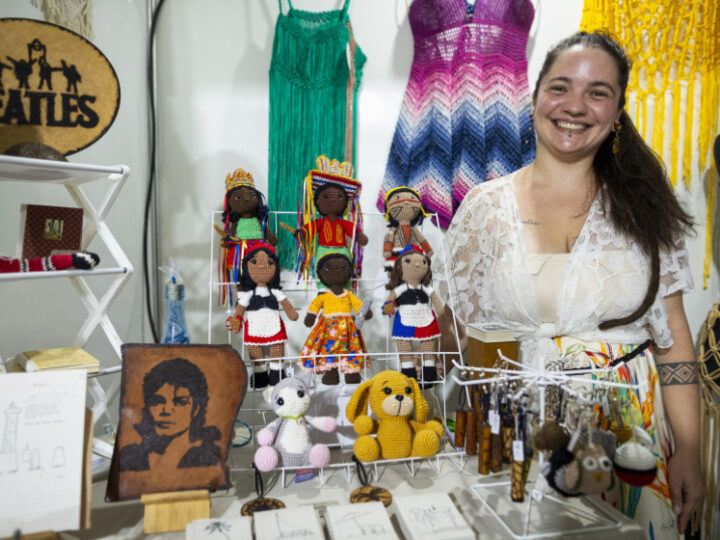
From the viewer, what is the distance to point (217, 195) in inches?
57.4

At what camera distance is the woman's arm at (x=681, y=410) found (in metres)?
0.92

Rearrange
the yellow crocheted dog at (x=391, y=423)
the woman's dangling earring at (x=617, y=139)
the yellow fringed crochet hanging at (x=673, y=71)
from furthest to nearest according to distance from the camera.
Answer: the yellow fringed crochet hanging at (x=673, y=71) < the woman's dangling earring at (x=617, y=139) < the yellow crocheted dog at (x=391, y=423)

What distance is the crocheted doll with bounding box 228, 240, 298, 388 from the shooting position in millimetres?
1083

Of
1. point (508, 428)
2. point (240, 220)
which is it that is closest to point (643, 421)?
point (508, 428)

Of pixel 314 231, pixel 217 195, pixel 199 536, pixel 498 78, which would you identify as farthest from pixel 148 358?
pixel 498 78

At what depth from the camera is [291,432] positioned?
2.91 ft

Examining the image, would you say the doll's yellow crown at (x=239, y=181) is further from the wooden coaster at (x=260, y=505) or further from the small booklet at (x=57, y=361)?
the wooden coaster at (x=260, y=505)

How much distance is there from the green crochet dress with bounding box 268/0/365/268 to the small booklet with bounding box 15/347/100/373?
648 millimetres

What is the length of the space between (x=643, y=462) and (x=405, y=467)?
468mm

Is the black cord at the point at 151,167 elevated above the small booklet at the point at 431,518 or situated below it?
above

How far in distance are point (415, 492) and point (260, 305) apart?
0.52m

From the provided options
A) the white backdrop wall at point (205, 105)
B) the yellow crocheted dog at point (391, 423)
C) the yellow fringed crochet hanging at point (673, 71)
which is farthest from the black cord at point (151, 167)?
the yellow fringed crochet hanging at point (673, 71)

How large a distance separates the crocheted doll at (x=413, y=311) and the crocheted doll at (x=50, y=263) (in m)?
0.62

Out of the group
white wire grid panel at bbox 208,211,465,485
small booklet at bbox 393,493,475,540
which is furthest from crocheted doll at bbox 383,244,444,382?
small booklet at bbox 393,493,475,540
